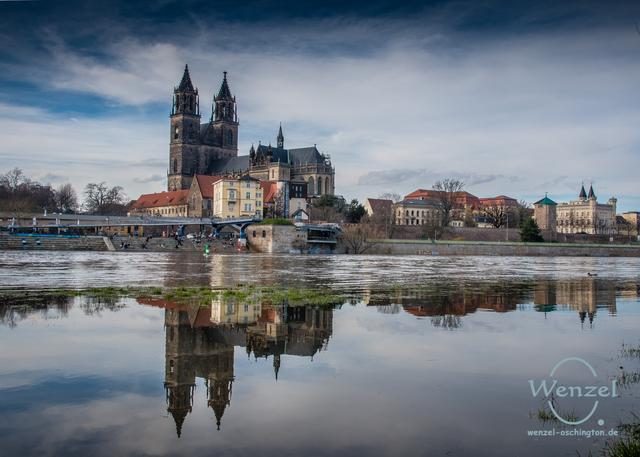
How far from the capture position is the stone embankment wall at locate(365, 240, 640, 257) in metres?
76.0

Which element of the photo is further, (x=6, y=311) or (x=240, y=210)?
(x=240, y=210)

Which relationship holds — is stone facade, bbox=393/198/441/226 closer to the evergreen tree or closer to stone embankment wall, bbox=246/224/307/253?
the evergreen tree

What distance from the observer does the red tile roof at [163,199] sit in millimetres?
115650

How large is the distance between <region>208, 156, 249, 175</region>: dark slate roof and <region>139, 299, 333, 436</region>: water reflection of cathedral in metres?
116

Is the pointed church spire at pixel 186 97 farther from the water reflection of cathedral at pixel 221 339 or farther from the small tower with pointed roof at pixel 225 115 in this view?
the water reflection of cathedral at pixel 221 339

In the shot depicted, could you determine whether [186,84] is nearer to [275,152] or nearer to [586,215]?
[275,152]

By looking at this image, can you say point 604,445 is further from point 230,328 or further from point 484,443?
point 230,328

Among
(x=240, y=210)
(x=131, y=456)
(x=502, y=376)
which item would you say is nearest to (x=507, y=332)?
(x=502, y=376)

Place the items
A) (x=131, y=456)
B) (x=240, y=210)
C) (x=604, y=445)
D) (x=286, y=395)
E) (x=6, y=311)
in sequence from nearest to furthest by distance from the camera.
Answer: (x=131, y=456) → (x=604, y=445) → (x=286, y=395) → (x=6, y=311) → (x=240, y=210)

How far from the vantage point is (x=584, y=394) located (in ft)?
21.4

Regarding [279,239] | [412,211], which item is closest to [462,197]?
[412,211]

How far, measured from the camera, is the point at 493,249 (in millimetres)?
82250

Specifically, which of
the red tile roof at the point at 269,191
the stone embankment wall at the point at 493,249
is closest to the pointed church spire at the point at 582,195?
the stone embankment wall at the point at 493,249

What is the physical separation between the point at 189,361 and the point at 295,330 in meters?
2.94
